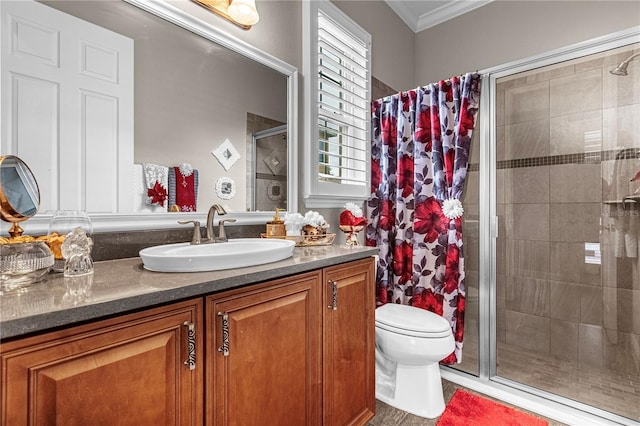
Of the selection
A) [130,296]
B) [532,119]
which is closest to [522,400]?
[532,119]

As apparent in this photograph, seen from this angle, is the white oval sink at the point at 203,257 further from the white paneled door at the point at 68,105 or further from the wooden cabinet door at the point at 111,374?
the white paneled door at the point at 68,105

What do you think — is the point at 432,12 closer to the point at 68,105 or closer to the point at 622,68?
the point at 622,68

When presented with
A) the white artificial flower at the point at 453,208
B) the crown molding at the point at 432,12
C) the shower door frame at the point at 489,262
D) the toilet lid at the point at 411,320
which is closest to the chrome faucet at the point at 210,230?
the toilet lid at the point at 411,320

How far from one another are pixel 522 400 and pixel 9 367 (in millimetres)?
2391

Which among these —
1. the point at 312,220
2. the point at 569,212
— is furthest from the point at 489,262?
the point at 312,220

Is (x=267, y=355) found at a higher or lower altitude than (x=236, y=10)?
lower

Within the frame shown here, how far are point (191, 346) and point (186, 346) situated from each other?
0.01 meters

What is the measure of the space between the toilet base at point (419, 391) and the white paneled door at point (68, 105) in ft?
5.54

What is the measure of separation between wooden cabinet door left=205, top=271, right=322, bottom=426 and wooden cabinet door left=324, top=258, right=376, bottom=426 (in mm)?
70

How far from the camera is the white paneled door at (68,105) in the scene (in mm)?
1000

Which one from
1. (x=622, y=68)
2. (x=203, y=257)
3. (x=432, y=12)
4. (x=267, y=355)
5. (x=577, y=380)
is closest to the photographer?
(x=203, y=257)

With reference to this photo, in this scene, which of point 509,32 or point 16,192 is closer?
point 16,192

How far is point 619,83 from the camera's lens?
1.83m

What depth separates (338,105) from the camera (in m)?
2.15
